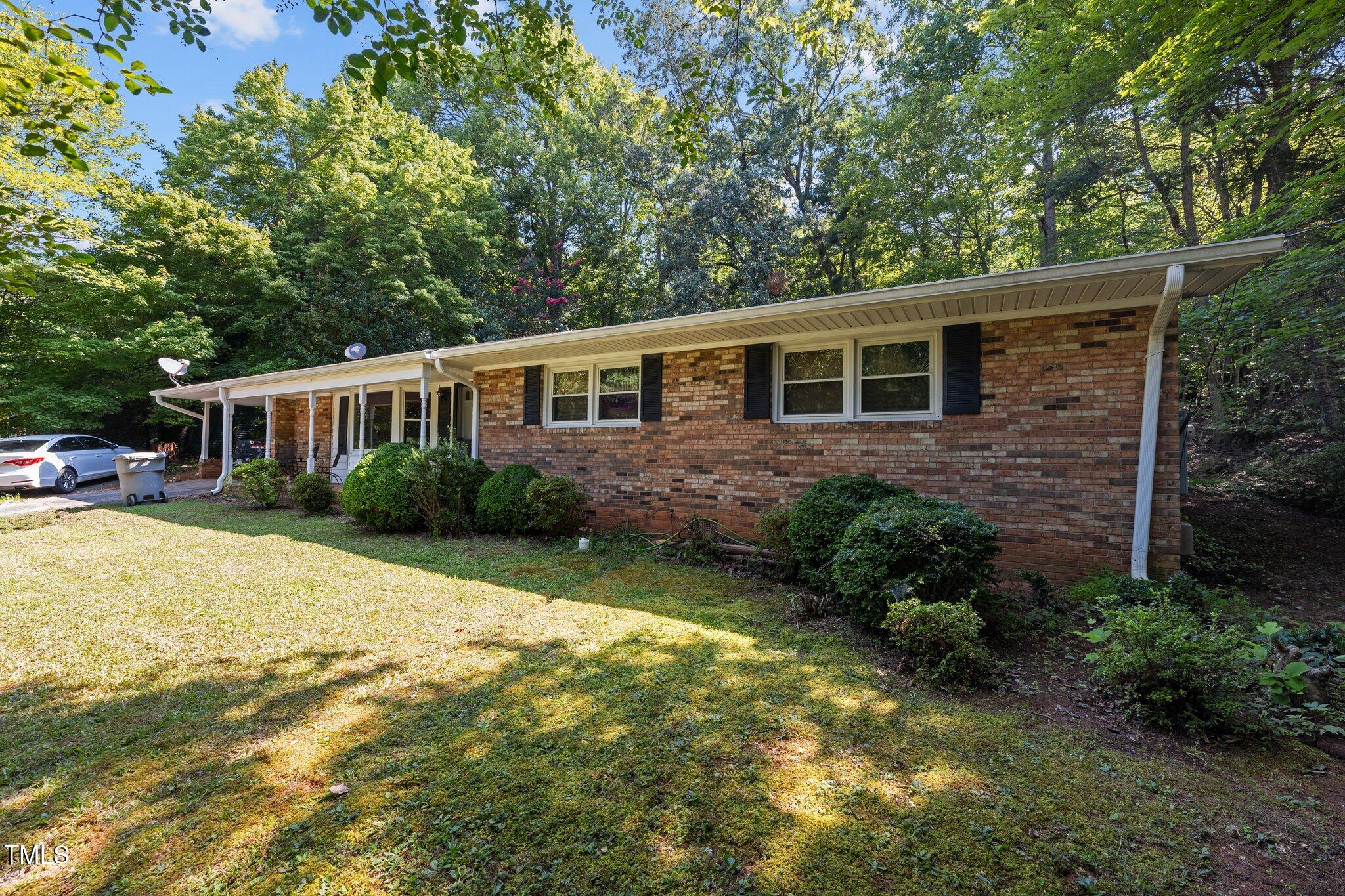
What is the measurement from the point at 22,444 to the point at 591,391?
14505 mm

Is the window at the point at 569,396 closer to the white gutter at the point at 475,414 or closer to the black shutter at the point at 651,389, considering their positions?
the black shutter at the point at 651,389

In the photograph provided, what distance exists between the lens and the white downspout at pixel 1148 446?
486 centimetres

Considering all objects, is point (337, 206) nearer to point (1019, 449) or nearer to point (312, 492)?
point (312, 492)

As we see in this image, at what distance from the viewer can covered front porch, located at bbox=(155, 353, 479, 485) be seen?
10633mm

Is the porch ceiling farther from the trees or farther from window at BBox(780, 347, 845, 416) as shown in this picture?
the trees

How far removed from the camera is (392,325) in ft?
59.2

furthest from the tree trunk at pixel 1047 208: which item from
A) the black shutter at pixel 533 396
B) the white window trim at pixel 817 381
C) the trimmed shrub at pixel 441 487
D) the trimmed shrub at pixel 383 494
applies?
the trimmed shrub at pixel 383 494

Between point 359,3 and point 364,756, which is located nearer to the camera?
point 364,756

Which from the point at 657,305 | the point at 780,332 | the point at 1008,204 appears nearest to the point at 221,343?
the point at 657,305

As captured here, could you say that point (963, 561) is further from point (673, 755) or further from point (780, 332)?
point (780, 332)

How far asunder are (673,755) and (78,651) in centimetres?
428

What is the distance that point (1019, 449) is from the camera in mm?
5609

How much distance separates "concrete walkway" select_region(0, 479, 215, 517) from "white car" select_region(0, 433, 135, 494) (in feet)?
1.04

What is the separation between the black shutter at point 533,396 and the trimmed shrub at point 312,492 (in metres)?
4.49
